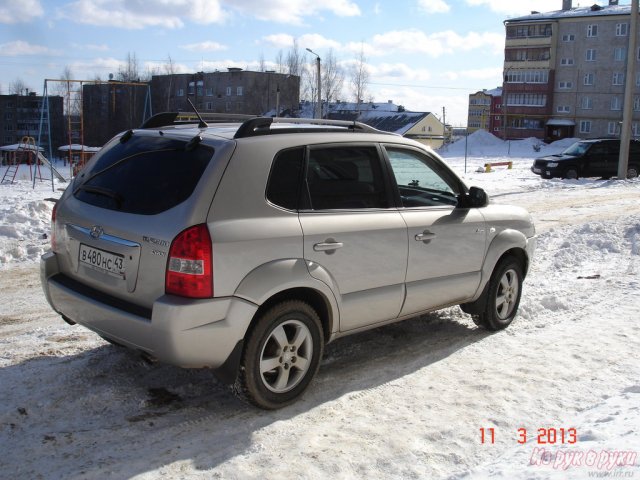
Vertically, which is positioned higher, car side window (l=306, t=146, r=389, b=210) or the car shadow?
car side window (l=306, t=146, r=389, b=210)

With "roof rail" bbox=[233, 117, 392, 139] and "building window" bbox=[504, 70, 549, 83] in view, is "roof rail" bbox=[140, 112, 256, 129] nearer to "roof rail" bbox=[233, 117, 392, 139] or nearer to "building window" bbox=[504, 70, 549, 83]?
"roof rail" bbox=[233, 117, 392, 139]

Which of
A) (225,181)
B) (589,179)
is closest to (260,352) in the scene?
(225,181)

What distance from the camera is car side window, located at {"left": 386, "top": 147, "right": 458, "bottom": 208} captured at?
16.9ft

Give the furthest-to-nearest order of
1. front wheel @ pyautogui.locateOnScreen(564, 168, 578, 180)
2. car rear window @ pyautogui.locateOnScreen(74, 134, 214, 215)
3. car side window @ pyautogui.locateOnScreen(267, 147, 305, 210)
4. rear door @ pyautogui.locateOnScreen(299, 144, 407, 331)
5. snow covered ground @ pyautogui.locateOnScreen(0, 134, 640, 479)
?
front wheel @ pyautogui.locateOnScreen(564, 168, 578, 180)
rear door @ pyautogui.locateOnScreen(299, 144, 407, 331)
car side window @ pyautogui.locateOnScreen(267, 147, 305, 210)
car rear window @ pyautogui.locateOnScreen(74, 134, 214, 215)
snow covered ground @ pyautogui.locateOnScreen(0, 134, 640, 479)

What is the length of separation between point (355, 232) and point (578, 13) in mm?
86695

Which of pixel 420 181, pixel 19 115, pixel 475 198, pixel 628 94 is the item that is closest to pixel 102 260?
pixel 420 181

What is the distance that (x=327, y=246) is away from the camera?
434 cm

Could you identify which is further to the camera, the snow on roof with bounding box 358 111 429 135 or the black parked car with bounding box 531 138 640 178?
the snow on roof with bounding box 358 111 429 135

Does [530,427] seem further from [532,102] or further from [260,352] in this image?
[532,102]

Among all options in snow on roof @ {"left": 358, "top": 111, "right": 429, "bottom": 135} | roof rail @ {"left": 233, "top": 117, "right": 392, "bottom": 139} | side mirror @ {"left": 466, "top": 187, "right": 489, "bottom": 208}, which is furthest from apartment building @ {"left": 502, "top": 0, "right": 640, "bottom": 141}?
roof rail @ {"left": 233, "top": 117, "right": 392, "bottom": 139}

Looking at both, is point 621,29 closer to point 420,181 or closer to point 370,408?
point 420,181

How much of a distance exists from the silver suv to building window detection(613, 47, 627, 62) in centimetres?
8344

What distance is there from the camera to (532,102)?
81.2 m

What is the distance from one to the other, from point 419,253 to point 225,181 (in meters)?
1.78
